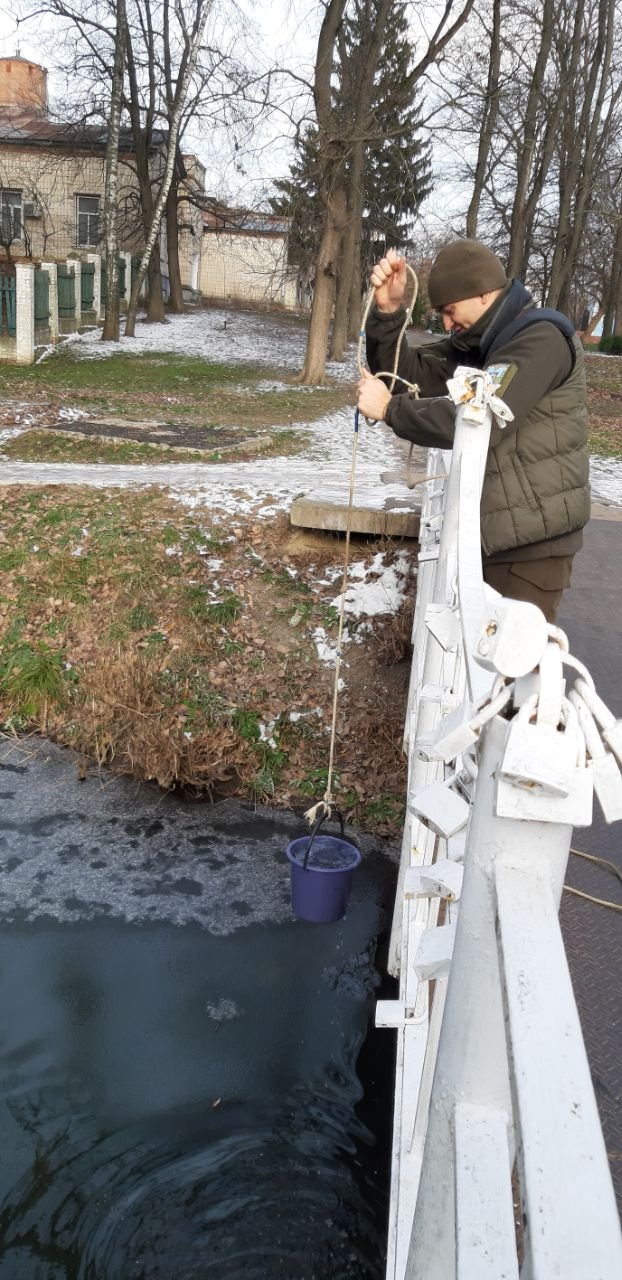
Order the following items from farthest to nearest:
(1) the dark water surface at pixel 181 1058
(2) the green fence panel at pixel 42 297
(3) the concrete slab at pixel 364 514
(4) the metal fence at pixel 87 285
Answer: (4) the metal fence at pixel 87 285, (2) the green fence panel at pixel 42 297, (3) the concrete slab at pixel 364 514, (1) the dark water surface at pixel 181 1058

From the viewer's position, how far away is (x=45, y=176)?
36312mm

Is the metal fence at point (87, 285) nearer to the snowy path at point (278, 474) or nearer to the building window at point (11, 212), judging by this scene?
the building window at point (11, 212)

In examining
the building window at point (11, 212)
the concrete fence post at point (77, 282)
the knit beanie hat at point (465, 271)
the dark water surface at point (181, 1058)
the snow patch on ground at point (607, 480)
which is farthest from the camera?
the building window at point (11, 212)

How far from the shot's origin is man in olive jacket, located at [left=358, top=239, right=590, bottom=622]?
3055 millimetres

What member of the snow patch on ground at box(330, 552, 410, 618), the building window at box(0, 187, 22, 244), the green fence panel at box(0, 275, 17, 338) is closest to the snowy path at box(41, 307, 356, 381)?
the green fence panel at box(0, 275, 17, 338)

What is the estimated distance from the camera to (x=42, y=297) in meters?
20.7

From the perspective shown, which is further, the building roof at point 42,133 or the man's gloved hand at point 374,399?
the building roof at point 42,133

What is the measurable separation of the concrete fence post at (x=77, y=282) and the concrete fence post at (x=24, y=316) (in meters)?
5.39

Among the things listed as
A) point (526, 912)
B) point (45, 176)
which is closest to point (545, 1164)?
point (526, 912)

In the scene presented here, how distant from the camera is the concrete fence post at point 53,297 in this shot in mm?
21342

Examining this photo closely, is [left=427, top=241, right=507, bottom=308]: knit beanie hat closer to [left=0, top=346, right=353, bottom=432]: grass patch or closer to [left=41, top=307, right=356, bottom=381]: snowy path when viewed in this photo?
[left=0, top=346, right=353, bottom=432]: grass patch

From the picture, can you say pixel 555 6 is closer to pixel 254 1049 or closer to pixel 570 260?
pixel 570 260

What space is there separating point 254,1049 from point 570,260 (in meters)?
24.6

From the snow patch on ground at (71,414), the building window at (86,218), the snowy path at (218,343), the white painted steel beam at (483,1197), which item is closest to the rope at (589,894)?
the white painted steel beam at (483,1197)
